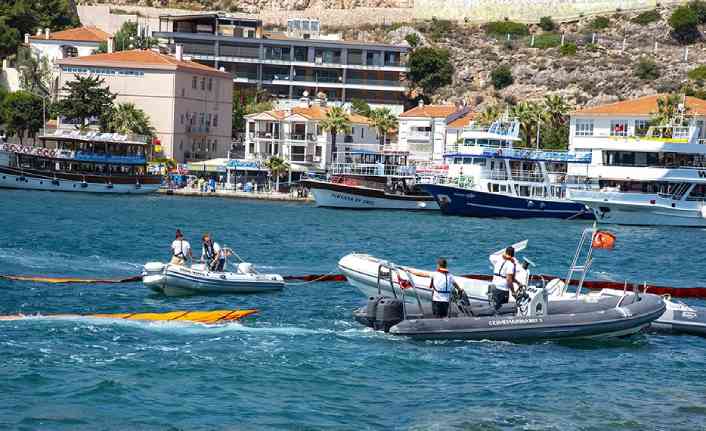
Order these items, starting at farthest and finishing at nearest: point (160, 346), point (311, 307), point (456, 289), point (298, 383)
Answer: point (311, 307), point (456, 289), point (160, 346), point (298, 383)

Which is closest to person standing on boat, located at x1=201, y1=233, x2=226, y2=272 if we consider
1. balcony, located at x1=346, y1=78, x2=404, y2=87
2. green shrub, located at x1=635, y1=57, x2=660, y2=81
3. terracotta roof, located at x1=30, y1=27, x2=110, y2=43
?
terracotta roof, located at x1=30, y1=27, x2=110, y2=43

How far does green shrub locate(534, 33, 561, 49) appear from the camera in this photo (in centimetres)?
13162

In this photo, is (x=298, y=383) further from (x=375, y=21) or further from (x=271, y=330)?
(x=375, y=21)

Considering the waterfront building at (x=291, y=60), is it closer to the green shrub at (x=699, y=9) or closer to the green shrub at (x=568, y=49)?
the green shrub at (x=568, y=49)

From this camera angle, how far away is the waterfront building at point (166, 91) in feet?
336

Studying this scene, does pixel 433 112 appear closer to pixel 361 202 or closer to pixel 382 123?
pixel 382 123

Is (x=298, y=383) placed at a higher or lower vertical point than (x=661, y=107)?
lower

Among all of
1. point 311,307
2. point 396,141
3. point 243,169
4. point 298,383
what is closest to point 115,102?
point 243,169

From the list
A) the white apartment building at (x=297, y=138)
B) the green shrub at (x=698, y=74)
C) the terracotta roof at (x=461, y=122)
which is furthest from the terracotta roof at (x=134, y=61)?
the green shrub at (x=698, y=74)

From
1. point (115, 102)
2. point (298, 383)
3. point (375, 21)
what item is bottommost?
point (298, 383)

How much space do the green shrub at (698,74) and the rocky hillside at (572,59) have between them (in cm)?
103

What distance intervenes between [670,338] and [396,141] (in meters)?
84.7

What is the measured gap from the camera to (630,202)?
245 feet

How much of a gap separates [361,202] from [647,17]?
60600 mm
